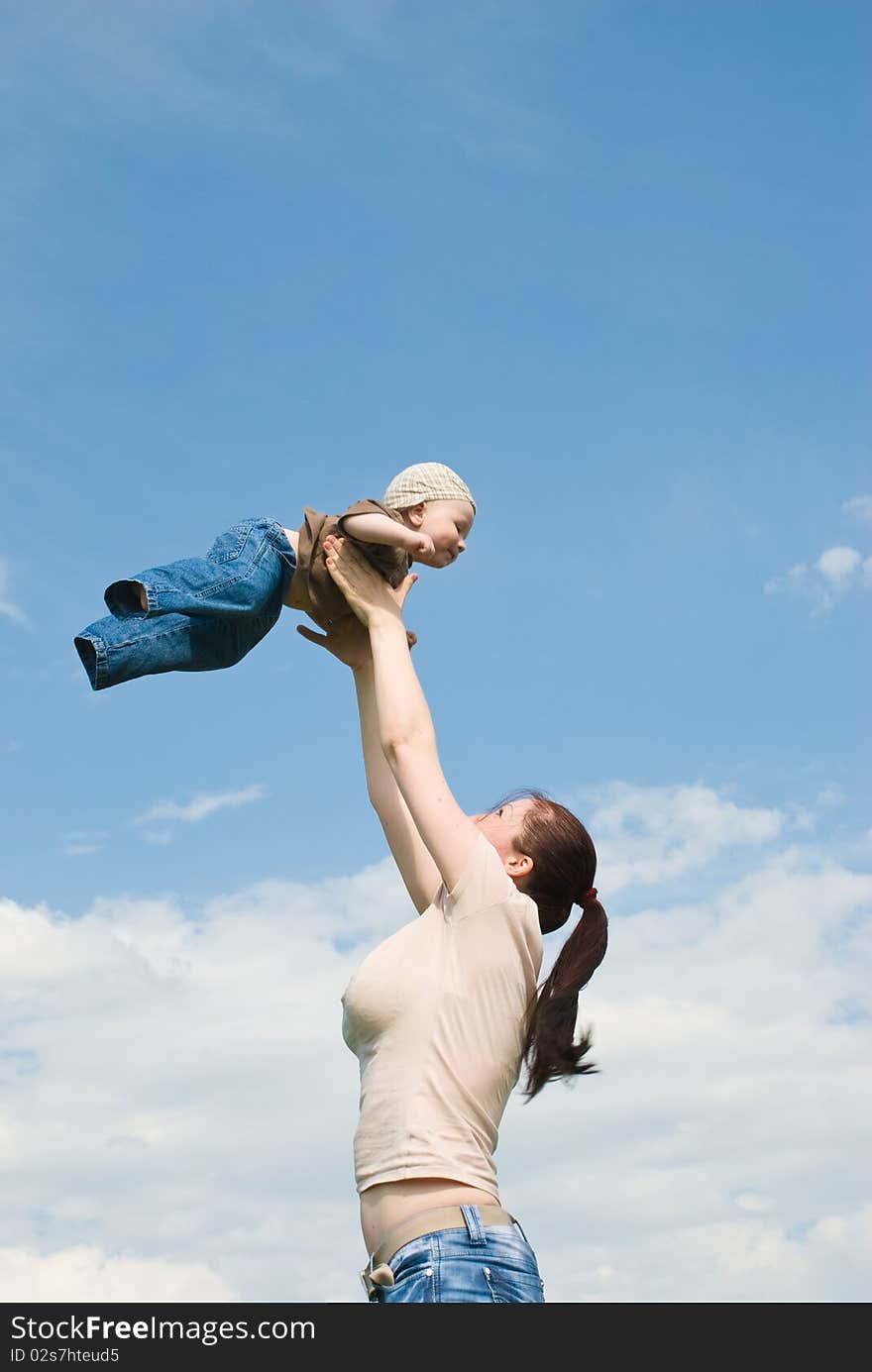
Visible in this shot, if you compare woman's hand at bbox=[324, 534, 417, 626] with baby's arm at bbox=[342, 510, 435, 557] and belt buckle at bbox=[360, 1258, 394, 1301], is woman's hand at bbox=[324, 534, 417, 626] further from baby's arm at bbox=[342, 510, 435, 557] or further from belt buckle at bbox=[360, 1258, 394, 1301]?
belt buckle at bbox=[360, 1258, 394, 1301]

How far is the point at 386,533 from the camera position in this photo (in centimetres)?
468

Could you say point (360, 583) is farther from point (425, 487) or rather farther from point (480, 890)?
point (480, 890)

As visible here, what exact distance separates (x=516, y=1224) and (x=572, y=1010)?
783 millimetres

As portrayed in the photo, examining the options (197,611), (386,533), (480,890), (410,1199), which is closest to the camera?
(410,1199)

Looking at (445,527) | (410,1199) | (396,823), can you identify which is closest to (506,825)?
(396,823)

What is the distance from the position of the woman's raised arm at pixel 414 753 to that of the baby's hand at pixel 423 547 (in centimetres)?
32

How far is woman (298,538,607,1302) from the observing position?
345 centimetres

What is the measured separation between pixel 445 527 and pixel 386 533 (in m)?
0.30

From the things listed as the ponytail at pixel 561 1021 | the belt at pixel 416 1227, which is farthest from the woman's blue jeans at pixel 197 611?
the belt at pixel 416 1227

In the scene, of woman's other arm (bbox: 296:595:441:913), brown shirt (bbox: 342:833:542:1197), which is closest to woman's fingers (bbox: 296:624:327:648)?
woman's other arm (bbox: 296:595:441:913)

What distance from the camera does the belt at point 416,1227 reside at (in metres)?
3.43
